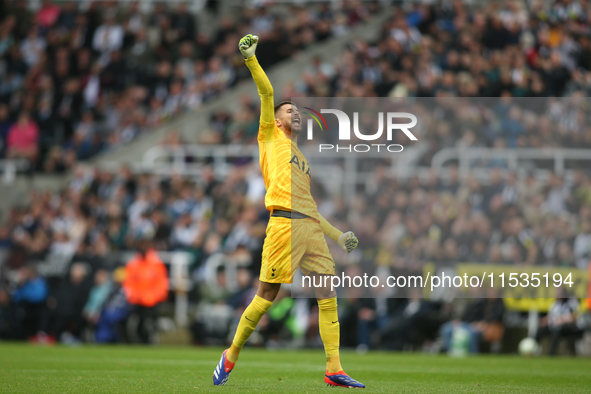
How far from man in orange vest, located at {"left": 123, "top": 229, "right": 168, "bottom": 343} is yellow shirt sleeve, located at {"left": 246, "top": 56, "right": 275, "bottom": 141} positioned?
8.11 metres

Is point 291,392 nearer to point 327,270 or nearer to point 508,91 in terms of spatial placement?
point 327,270

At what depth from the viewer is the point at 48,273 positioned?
1566cm

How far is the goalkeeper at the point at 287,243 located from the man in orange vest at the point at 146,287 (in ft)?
25.5

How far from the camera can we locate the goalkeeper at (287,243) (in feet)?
22.5

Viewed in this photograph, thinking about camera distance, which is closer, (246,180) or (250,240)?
(250,240)

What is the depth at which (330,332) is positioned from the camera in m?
6.98

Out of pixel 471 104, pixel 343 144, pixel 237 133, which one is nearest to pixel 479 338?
pixel 471 104

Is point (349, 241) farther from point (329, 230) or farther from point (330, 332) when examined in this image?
point (330, 332)

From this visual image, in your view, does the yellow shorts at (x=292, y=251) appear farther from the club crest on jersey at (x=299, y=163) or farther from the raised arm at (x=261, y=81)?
the raised arm at (x=261, y=81)

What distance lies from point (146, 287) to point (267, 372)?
6246mm

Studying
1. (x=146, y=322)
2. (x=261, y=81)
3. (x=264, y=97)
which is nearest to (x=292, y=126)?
(x=264, y=97)

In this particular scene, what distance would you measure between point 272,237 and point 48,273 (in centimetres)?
992

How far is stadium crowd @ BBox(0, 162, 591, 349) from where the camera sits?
12.9 metres

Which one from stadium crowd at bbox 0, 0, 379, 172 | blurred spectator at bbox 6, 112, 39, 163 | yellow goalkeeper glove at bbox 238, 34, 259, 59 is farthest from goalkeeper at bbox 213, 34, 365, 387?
blurred spectator at bbox 6, 112, 39, 163
